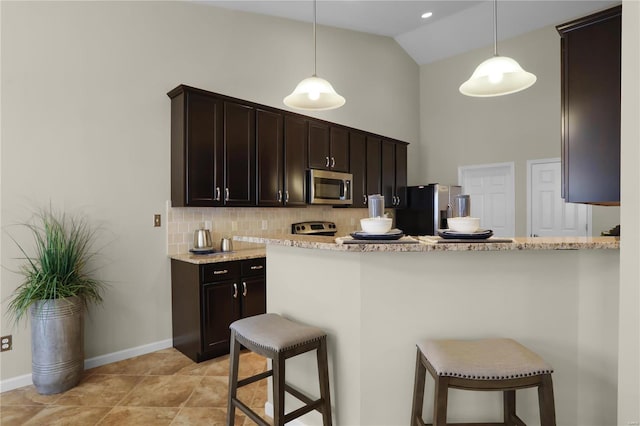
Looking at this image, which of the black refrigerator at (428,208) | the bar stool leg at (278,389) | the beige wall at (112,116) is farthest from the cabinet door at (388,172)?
the bar stool leg at (278,389)

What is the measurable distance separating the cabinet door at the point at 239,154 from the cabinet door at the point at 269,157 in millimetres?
77

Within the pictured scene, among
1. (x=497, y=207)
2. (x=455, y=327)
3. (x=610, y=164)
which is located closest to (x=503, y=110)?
(x=497, y=207)

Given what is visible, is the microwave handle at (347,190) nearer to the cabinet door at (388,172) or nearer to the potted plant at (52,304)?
the cabinet door at (388,172)

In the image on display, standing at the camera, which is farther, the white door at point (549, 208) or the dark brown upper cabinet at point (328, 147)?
the white door at point (549, 208)

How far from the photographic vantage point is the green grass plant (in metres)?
2.51

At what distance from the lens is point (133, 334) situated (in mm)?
3186

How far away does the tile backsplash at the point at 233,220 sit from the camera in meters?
3.44

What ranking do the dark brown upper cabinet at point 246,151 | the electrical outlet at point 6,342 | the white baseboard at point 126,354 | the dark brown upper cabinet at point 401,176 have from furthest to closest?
1. the dark brown upper cabinet at point 401,176
2. the dark brown upper cabinet at point 246,151
3. the white baseboard at point 126,354
4. the electrical outlet at point 6,342

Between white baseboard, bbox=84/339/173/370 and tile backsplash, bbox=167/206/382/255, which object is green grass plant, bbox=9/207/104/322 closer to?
white baseboard, bbox=84/339/173/370

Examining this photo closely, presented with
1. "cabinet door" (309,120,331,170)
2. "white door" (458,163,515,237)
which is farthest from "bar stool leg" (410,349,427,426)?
"white door" (458,163,515,237)

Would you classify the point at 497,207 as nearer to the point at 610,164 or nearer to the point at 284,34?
the point at 284,34

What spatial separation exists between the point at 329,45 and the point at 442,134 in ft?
8.40

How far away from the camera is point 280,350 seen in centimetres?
158

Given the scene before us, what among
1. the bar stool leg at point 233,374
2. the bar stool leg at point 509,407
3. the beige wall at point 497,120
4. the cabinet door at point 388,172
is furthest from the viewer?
the cabinet door at point 388,172
